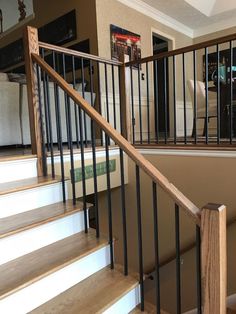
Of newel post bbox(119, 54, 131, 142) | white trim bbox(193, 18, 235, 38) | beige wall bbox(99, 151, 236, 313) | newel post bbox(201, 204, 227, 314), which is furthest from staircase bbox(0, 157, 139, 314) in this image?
white trim bbox(193, 18, 235, 38)

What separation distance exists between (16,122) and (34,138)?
1029 millimetres

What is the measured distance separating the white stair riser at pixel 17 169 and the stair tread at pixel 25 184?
0.20 ft

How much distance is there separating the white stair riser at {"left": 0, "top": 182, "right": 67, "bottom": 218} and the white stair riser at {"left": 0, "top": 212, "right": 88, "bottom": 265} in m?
0.27

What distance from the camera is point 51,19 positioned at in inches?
193

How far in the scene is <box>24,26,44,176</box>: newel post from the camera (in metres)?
2.17

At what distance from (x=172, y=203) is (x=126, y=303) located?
1511 mm

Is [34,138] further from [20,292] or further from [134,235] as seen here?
[134,235]

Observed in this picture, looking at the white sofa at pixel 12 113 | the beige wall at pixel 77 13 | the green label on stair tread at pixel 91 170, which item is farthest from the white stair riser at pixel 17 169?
the beige wall at pixel 77 13

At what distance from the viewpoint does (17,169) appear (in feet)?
7.02

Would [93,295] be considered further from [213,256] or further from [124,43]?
[124,43]

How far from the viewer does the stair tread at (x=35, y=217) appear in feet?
5.33

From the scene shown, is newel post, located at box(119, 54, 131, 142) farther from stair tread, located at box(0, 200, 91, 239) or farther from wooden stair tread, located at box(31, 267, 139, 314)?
wooden stair tread, located at box(31, 267, 139, 314)

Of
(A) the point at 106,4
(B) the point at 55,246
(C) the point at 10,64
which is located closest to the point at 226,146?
(B) the point at 55,246

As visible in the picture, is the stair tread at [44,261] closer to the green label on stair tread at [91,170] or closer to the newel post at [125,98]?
the green label on stair tread at [91,170]
